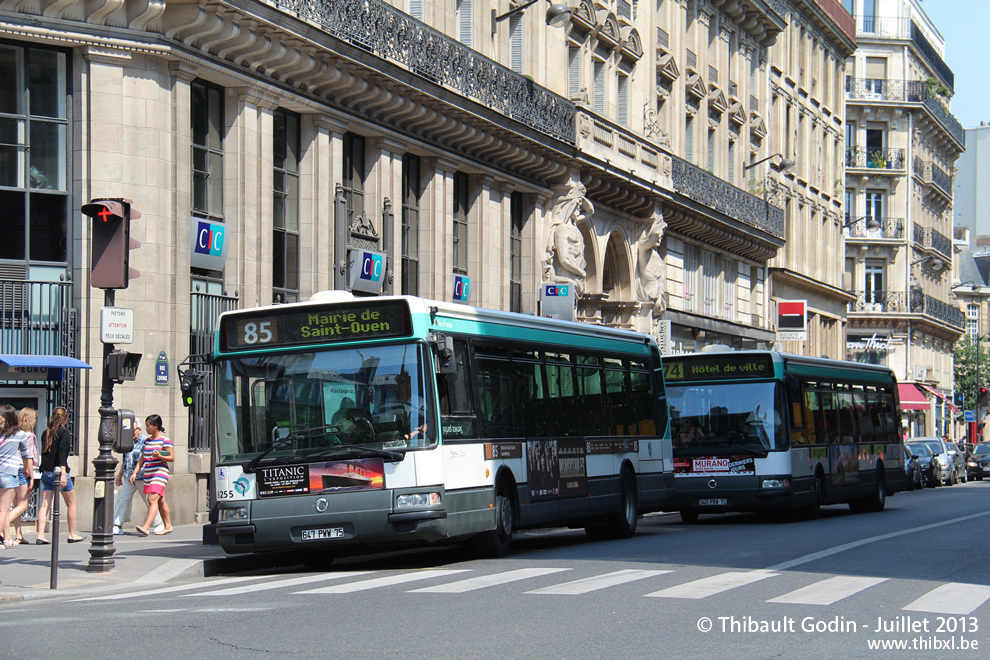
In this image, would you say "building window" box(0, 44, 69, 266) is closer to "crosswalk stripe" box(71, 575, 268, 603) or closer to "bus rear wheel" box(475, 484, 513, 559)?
"crosswalk stripe" box(71, 575, 268, 603)

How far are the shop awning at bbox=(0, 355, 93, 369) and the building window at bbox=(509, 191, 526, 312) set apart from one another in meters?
14.3

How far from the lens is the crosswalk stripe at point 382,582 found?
12.2 m

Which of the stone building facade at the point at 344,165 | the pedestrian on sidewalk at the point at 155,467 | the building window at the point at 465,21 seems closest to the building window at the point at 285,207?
the stone building facade at the point at 344,165

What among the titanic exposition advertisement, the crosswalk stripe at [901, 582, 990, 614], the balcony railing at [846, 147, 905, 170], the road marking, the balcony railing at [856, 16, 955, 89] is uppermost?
the balcony railing at [856, 16, 955, 89]

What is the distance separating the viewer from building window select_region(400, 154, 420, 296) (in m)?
27.5

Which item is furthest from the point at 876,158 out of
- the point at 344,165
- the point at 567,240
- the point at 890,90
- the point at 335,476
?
the point at 335,476

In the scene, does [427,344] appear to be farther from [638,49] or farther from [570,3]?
[638,49]

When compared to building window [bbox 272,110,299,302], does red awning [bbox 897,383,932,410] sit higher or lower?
lower

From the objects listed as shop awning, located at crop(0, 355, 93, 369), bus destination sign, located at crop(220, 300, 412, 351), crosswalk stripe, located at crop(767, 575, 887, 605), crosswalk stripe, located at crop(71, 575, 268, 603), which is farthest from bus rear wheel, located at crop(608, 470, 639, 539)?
shop awning, located at crop(0, 355, 93, 369)

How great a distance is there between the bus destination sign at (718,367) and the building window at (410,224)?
20.7 ft

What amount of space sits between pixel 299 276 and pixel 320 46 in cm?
381

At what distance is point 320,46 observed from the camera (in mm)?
22656

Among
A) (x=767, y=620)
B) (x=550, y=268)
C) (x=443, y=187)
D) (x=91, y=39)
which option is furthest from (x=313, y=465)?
(x=550, y=268)

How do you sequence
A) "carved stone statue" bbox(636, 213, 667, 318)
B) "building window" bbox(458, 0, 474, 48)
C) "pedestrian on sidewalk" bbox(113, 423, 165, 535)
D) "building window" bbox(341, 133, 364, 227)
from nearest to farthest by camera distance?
1. "pedestrian on sidewalk" bbox(113, 423, 165, 535)
2. "building window" bbox(341, 133, 364, 227)
3. "building window" bbox(458, 0, 474, 48)
4. "carved stone statue" bbox(636, 213, 667, 318)
